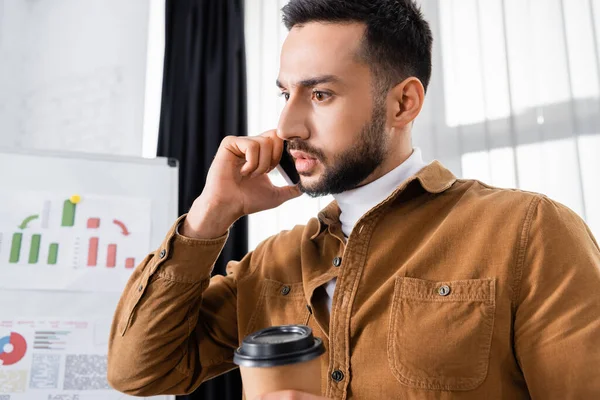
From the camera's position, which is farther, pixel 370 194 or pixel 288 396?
pixel 370 194

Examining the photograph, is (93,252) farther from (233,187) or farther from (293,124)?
(293,124)

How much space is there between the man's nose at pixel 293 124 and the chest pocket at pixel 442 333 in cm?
36

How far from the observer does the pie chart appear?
177 centimetres

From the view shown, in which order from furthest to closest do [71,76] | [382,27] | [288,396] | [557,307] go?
[71,76] → [382,27] → [557,307] → [288,396]

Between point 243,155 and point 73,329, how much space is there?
3.40 feet

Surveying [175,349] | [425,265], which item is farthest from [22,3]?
[425,265]

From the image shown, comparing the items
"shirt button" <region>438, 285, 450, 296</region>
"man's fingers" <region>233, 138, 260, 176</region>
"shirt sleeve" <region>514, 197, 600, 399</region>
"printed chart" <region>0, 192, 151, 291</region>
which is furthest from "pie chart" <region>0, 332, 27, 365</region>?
"shirt sleeve" <region>514, 197, 600, 399</region>

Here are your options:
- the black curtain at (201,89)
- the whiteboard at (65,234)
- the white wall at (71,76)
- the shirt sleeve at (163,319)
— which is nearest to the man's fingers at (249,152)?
the shirt sleeve at (163,319)

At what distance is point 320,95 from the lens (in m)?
1.11

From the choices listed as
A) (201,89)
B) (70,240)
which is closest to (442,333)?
(70,240)

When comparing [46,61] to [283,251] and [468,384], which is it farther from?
[468,384]

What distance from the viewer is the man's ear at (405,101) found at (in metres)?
1.18

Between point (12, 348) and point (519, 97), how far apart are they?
1.92 meters

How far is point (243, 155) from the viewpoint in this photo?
4.02ft
